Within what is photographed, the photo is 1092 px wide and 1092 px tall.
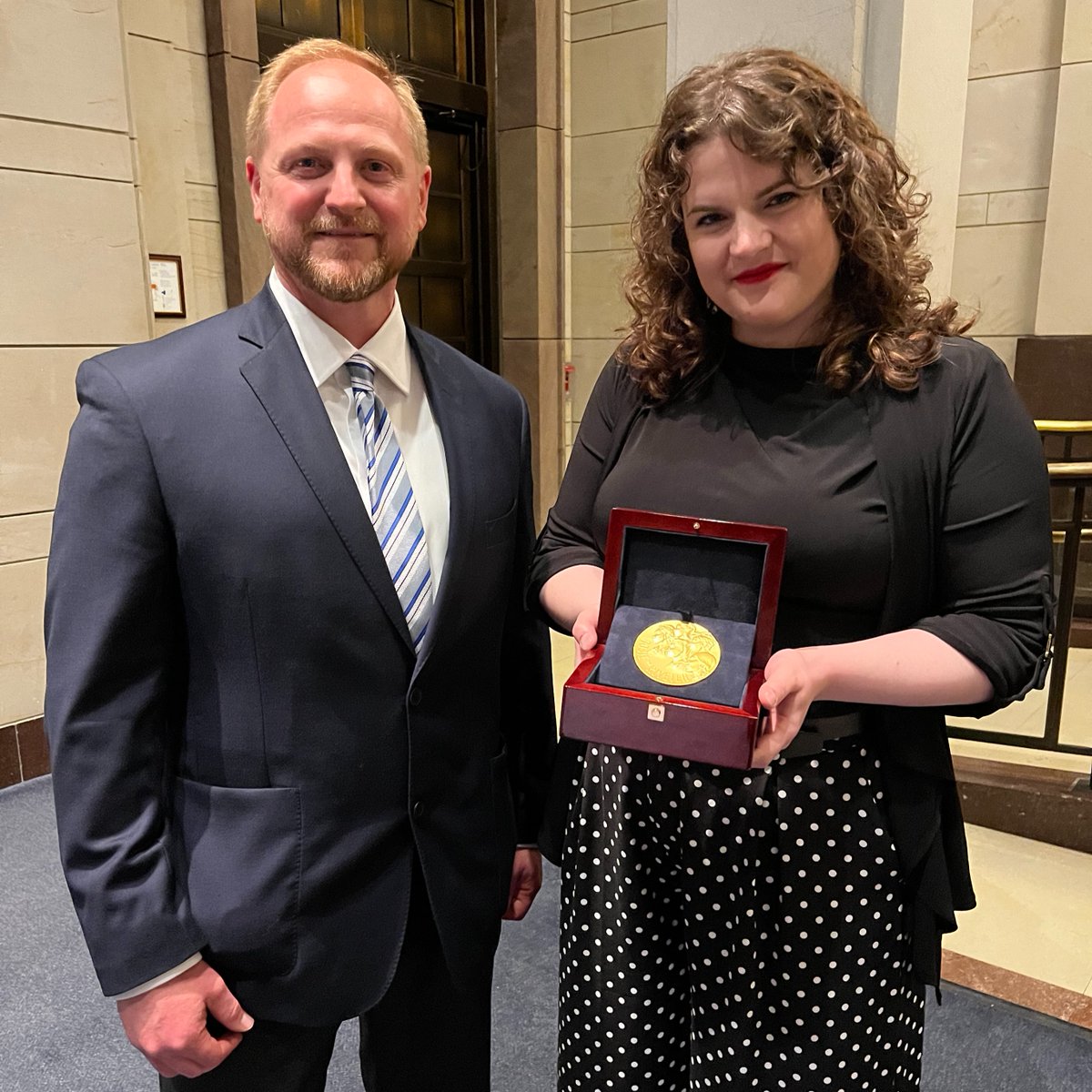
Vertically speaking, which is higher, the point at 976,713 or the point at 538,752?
the point at 976,713

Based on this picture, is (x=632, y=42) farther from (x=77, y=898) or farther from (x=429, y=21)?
(x=77, y=898)

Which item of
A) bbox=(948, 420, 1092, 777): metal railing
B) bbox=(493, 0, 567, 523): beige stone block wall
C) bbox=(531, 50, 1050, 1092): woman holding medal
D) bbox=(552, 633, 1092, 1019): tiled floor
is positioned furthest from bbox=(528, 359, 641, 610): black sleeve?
bbox=(493, 0, 567, 523): beige stone block wall

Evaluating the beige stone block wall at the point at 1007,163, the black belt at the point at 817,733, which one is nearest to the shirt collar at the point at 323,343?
the black belt at the point at 817,733

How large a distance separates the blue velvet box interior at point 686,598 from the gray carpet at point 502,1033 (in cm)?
139

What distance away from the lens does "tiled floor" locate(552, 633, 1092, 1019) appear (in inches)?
97.8

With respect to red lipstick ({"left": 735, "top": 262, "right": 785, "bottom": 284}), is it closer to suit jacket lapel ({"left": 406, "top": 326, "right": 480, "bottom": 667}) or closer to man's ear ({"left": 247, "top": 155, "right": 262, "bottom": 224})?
suit jacket lapel ({"left": 406, "top": 326, "right": 480, "bottom": 667})

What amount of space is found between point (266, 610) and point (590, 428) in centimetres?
54

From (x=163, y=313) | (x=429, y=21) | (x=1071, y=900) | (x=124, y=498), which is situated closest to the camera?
(x=124, y=498)

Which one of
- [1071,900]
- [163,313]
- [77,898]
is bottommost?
[1071,900]

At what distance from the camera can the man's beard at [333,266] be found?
49.0 inches

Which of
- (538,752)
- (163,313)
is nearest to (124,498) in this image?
(538,752)

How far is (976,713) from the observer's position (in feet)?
4.14

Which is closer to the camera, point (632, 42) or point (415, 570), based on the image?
point (415, 570)

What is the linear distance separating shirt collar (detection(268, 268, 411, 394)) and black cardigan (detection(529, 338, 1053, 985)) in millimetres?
616
